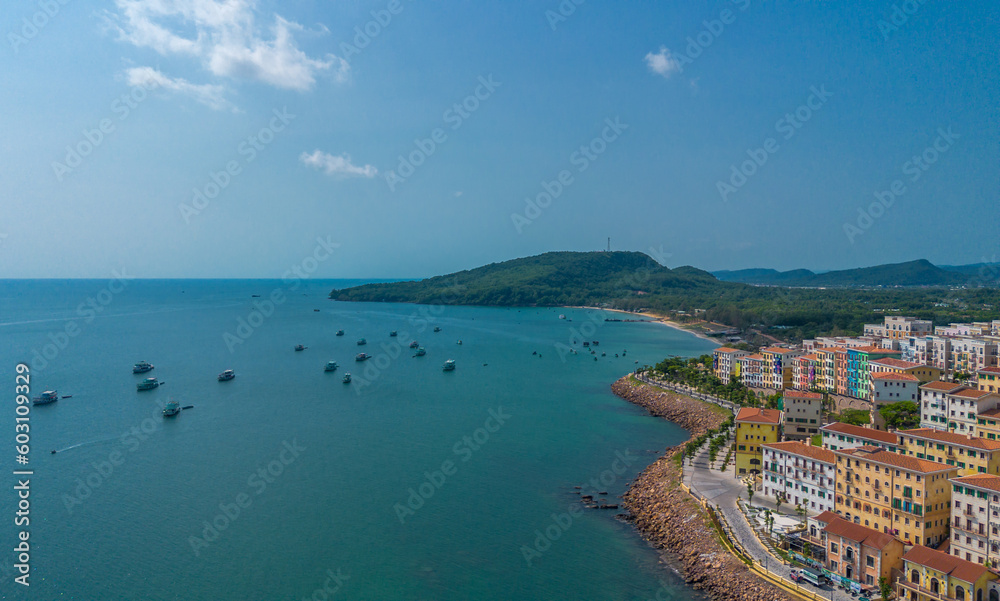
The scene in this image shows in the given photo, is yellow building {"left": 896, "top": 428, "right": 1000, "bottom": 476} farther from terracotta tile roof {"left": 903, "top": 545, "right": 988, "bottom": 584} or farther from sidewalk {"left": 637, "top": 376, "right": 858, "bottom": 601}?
sidewalk {"left": 637, "top": 376, "right": 858, "bottom": 601}

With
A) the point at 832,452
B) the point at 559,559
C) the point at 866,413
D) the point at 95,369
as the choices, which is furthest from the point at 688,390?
the point at 95,369

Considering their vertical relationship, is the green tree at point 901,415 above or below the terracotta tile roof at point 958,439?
below

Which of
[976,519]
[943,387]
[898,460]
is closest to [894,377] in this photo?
[943,387]

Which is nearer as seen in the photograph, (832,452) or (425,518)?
(832,452)

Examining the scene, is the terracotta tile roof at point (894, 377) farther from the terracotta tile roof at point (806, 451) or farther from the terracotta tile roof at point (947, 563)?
the terracotta tile roof at point (947, 563)

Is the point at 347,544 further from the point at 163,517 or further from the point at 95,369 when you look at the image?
the point at 95,369

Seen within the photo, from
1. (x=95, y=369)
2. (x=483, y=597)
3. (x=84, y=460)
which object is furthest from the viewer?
(x=95, y=369)

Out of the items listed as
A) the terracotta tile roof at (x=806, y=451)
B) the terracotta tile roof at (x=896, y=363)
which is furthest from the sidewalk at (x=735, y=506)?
the terracotta tile roof at (x=896, y=363)
